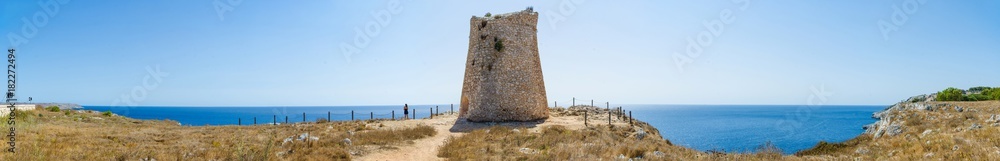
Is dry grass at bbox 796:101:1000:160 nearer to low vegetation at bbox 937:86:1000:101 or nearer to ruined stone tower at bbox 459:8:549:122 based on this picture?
ruined stone tower at bbox 459:8:549:122

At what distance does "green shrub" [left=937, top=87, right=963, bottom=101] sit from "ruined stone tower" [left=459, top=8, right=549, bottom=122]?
32.4 metres

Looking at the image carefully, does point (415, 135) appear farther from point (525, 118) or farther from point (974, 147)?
point (974, 147)

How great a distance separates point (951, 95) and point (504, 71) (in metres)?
35.6

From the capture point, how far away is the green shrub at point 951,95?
37.2 metres

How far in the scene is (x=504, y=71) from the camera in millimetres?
26641

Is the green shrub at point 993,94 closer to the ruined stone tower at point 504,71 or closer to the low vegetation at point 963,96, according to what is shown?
the low vegetation at point 963,96

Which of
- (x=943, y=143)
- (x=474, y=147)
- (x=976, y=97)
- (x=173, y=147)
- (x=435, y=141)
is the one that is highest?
(x=976, y=97)

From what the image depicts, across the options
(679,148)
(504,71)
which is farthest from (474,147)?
(504,71)

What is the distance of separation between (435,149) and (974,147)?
14.4 metres

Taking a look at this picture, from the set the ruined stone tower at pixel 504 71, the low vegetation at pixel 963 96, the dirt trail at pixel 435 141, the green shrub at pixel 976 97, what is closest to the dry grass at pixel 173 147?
the dirt trail at pixel 435 141

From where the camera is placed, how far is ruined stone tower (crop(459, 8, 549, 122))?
86.9 ft

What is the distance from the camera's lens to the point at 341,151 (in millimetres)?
13516

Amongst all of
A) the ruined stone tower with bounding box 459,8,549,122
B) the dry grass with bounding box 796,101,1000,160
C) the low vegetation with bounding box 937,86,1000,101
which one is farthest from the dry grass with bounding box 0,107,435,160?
the low vegetation with bounding box 937,86,1000,101

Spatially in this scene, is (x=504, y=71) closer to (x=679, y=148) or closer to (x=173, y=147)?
(x=679, y=148)
